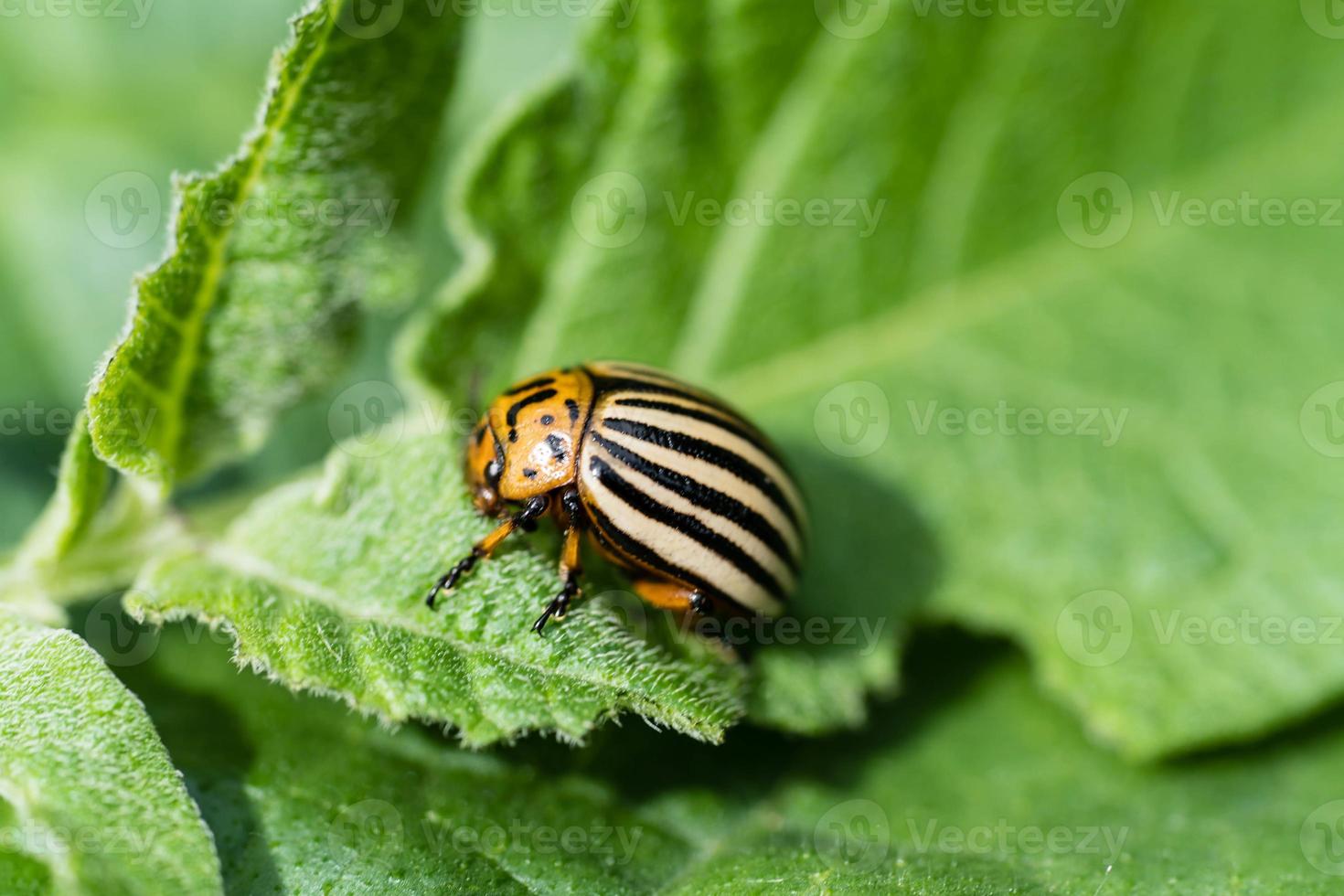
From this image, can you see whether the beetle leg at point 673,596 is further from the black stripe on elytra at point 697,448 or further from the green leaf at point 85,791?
the green leaf at point 85,791

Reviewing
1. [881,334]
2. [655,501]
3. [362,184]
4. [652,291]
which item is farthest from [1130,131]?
[362,184]

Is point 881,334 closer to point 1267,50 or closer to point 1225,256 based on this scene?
point 1225,256
